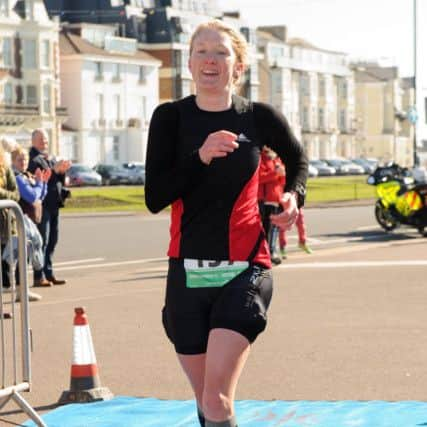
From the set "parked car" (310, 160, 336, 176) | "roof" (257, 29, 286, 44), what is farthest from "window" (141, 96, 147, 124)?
"roof" (257, 29, 286, 44)

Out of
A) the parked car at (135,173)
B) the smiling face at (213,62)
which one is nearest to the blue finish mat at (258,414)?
the smiling face at (213,62)

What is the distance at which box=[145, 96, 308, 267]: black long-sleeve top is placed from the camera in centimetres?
571

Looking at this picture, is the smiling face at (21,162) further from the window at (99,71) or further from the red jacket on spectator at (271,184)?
the window at (99,71)

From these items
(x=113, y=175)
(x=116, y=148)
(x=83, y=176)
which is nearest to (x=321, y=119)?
(x=116, y=148)

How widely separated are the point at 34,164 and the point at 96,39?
104 metres

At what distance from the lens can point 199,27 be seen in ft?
A: 19.3

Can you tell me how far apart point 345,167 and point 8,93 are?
105 ft

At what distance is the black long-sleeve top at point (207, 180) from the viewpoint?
18.7 ft

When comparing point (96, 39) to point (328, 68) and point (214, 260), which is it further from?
point (214, 260)

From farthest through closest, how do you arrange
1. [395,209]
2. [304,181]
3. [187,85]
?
[187,85] → [395,209] → [304,181]

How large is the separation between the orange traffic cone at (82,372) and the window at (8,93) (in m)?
95.4

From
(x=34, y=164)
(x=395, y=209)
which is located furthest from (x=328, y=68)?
(x=34, y=164)

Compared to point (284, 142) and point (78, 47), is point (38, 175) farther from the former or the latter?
point (78, 47)

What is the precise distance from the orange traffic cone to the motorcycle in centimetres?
1718
